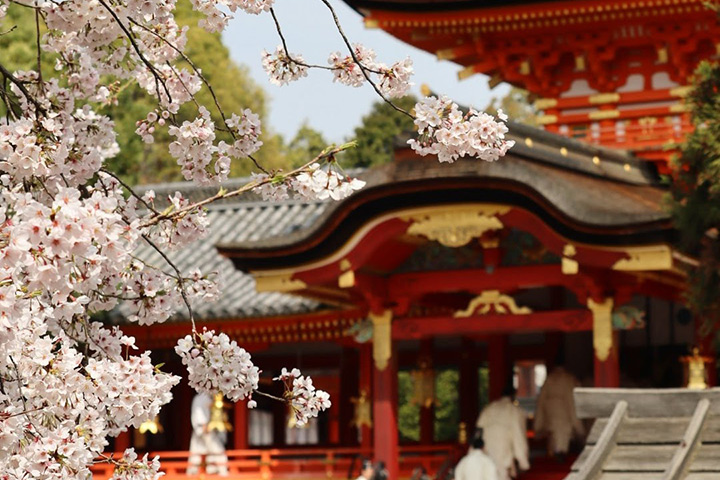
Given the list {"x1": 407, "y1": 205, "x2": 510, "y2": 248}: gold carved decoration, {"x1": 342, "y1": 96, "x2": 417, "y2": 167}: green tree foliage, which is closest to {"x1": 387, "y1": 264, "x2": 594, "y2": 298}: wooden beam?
{"x1": 407, "y1": 205, "x2": 510, "y2": 248}: gold carved decoration

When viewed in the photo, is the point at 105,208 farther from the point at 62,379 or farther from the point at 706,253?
the point at 706,253

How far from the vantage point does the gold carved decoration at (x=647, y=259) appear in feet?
42.9

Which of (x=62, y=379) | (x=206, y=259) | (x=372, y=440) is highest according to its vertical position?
(x=206, y=259)

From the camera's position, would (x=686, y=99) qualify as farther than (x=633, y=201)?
No

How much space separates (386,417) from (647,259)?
10.3 ft

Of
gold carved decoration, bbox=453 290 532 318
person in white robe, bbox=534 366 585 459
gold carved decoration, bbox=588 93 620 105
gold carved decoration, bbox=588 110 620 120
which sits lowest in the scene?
person in white robe, bbox=534 366 585 459

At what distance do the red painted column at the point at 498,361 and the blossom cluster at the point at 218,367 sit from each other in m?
11.1

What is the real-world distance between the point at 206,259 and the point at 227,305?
210 cm

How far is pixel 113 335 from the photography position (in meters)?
4.91

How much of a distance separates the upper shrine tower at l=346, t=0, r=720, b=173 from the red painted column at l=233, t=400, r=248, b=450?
4.70 m

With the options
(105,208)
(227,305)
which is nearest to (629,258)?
(227,305)

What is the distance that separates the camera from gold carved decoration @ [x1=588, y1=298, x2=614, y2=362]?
45.5 ft

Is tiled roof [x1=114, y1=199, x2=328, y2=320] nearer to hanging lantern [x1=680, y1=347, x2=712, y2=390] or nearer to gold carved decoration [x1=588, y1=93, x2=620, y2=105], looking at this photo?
gold carved decoration [x1=588, y1=93, x2=620, y2=105]

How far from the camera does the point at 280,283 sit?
14727 mm
